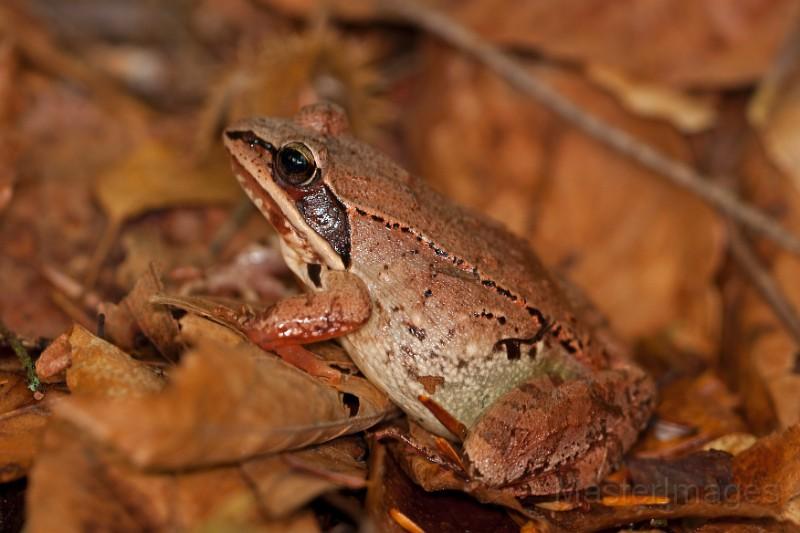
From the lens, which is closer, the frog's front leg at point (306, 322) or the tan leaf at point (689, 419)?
the frog's front leg at point (306, 322)

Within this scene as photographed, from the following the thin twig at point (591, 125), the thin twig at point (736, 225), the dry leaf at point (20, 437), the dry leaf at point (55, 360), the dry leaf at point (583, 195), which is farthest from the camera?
the dry leaf at point (583, 195)

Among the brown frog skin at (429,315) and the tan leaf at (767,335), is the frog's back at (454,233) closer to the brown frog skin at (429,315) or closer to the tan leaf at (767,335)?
the brown frog skin at (429,315)

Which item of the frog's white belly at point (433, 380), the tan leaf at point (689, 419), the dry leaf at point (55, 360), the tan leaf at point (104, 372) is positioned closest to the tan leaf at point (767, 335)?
the tan leaf at point (689, 419)

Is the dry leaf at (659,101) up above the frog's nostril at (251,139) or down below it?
above

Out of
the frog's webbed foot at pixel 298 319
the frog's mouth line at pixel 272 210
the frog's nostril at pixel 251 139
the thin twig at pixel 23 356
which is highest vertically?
the frog's nostril at pixel 251 139

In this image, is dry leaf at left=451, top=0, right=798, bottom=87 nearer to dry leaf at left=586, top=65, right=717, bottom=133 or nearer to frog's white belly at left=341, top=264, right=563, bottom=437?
dry leaf at left=586, top=65, right=717, bottom=133

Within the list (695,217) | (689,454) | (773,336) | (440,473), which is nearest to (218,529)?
(440,473)
